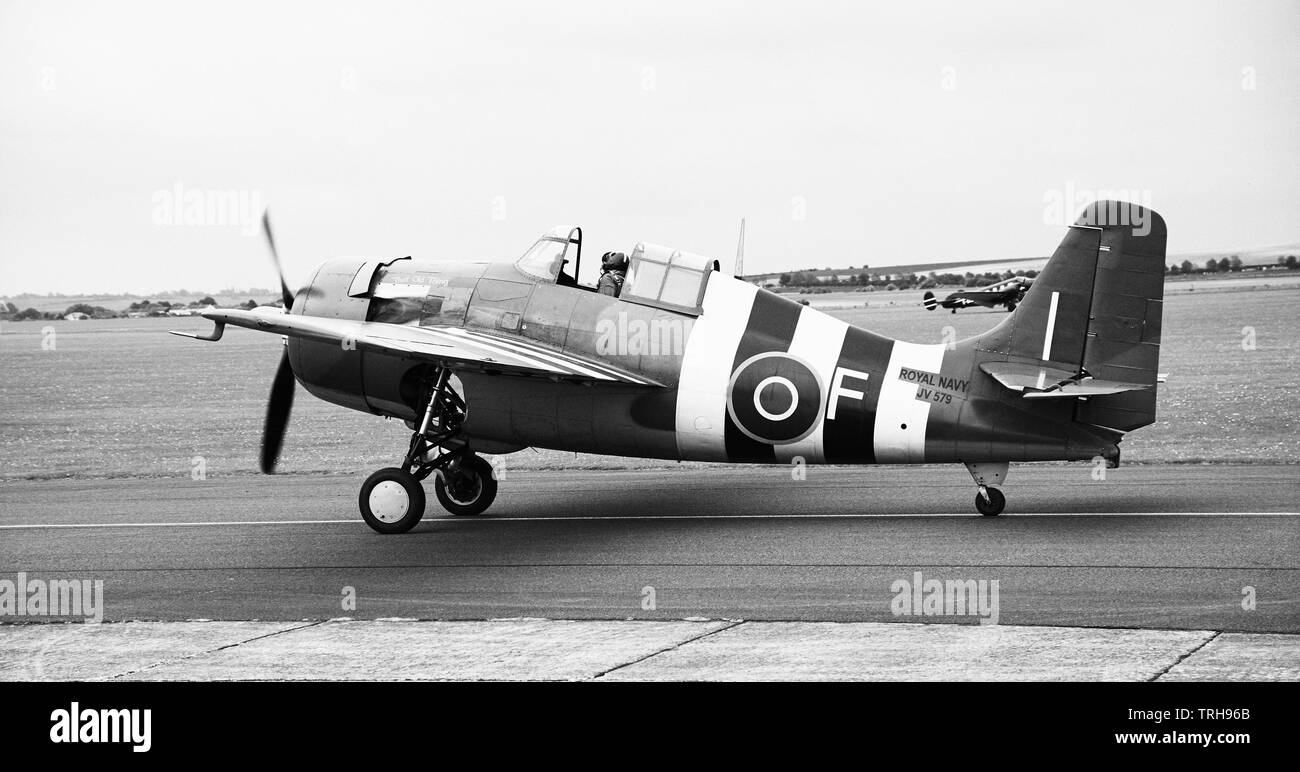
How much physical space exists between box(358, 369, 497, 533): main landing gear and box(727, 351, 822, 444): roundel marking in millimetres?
3128

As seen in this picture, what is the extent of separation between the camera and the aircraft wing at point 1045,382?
39.7ft

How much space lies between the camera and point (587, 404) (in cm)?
1347

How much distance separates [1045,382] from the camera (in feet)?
40.6

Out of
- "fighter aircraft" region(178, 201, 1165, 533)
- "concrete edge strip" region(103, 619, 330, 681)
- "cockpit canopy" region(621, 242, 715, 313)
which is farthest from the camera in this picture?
"cockpit canopy" region(621, 242, 715, 313)

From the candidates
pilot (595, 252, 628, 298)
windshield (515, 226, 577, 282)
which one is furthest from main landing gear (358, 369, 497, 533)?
pilot (595, 252, 628, 298)

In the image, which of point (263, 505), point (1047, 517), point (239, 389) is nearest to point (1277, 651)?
point (1047, 517)

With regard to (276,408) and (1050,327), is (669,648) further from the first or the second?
(276,408)

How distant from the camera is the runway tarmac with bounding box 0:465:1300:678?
9.26 metres

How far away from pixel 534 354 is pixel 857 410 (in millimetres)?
3450

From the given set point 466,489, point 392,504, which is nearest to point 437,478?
point 466,489

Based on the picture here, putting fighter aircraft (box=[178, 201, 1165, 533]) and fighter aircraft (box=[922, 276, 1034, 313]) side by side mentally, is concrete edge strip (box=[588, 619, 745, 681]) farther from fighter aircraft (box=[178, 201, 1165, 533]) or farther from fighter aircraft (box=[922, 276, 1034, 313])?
fighter aircraft (box=[922, 276, 1034, 313])

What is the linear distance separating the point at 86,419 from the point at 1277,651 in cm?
2666

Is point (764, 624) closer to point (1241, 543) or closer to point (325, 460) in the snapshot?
point (1241, 543)

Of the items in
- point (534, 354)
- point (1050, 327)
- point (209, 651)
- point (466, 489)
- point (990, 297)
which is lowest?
point (209, 651)
